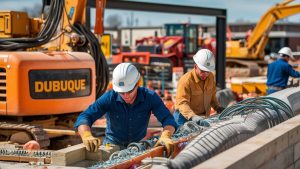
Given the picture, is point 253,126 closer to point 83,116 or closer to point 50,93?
point 83,116

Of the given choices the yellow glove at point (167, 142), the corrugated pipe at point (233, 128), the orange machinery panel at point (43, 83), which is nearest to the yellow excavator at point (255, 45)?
the orange machinery panel at point (43, 83)

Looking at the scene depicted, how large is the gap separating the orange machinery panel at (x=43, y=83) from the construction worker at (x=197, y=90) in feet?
8.48

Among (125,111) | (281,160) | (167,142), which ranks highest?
(125,111)

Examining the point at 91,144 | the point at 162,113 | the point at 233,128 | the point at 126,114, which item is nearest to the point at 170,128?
the point at 162,113

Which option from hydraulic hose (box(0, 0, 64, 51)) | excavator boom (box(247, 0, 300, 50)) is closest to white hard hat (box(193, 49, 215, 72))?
hydraulic hose (box(0, 0, 64, 51))

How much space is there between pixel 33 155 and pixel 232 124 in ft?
7.45

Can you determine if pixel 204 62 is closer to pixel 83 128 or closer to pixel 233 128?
pixel 233 128

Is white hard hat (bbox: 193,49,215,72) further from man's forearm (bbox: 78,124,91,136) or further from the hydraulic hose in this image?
the hydraulic hose

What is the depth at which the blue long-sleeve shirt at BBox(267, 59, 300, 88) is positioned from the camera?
12914 millimetres

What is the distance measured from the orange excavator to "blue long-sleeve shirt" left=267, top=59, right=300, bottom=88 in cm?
389

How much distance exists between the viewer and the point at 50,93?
9664 mm

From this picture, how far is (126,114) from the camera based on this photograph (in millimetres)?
6340

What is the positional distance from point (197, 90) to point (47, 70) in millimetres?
2849

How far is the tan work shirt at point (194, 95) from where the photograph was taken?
7789 millimetres
